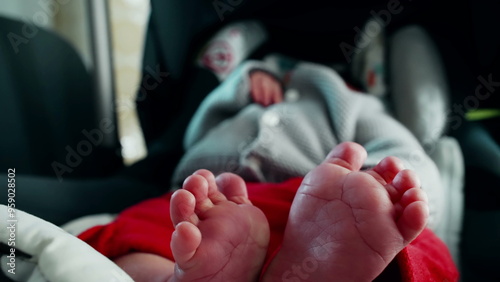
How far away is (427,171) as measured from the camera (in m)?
0.68

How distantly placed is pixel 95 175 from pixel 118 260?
0.50m

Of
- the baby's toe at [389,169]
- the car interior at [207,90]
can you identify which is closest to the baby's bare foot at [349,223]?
the baby's toe at [389,169]

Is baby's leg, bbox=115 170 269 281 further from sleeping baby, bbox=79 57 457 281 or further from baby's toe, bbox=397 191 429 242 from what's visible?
baby's toe, bbox=397 191 429 242

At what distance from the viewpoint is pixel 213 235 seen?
0.43m

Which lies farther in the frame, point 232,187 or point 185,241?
point 232,187

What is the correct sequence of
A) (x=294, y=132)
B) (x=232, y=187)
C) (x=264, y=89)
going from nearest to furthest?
1. (x=232, y=187)
2. (x=294, y=132)
3. (x=264, y=89)

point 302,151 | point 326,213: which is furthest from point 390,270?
point 302,151

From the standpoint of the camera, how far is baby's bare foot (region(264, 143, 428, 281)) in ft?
1.33

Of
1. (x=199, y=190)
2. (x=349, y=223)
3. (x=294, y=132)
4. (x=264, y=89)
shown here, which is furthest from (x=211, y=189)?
(x=264, y=89)

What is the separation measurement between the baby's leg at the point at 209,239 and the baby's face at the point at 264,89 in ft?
1.40

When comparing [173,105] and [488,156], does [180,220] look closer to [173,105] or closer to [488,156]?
[488,156]

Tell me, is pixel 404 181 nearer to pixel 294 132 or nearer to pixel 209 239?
pixel 209 239

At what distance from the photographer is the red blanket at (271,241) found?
504mm

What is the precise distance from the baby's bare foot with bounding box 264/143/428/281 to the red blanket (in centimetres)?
5
